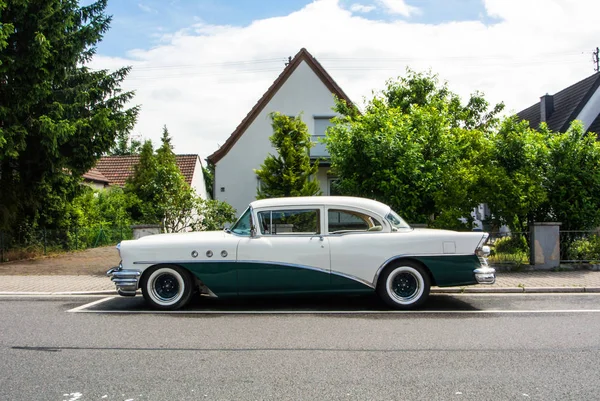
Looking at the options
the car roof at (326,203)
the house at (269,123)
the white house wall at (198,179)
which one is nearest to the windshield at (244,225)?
the car roof at (326,203)

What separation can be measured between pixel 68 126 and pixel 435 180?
9560mm

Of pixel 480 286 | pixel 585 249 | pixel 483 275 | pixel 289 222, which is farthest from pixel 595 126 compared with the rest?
pixel 289 222

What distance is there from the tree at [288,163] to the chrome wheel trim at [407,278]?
1005cm

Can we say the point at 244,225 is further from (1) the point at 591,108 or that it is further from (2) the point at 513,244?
(1) the point at 591,108

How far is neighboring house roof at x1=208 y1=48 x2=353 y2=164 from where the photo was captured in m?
23.0

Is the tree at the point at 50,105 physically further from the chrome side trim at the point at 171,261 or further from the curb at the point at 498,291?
the chrome side trim at the point at 171,261

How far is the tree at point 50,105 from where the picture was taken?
14.0m

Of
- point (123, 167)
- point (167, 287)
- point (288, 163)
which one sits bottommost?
point (167, 287)

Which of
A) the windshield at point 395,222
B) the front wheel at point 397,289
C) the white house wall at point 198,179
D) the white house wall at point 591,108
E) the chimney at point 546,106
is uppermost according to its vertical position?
the chimney at point 546,106

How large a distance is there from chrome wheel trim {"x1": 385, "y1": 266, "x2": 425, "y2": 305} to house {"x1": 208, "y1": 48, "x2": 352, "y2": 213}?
15187 millimetres

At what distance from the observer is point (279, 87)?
23.1 m

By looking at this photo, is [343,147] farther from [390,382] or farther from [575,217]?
[390,382]

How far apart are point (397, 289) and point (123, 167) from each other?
33.9 m

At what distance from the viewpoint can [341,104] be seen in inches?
773
